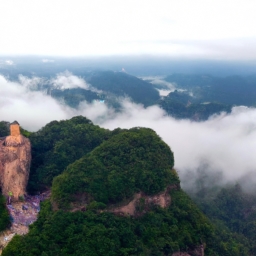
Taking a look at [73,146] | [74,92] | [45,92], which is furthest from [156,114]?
[73,146]

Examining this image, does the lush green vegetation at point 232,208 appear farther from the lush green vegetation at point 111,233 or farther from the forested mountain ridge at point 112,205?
the lush green vegetation at point 111,233

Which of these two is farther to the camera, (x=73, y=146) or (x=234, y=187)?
(x=234, y=187)

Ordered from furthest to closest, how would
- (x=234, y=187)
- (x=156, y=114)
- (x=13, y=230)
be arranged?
(x=156, y=114), (x=234, y=187), (x=13, y=230)

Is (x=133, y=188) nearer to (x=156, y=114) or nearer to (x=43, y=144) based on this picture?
(x=43, y=144)

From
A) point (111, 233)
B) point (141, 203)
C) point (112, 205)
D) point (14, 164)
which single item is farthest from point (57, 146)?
point (111, 233)

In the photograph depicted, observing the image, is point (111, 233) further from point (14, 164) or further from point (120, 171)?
point (14, 164)

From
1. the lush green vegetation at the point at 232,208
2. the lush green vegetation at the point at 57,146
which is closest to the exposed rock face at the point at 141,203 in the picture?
the lush green vegetation at the point at 57,146

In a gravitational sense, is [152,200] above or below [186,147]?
above

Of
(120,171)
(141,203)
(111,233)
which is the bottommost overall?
(111,233)
